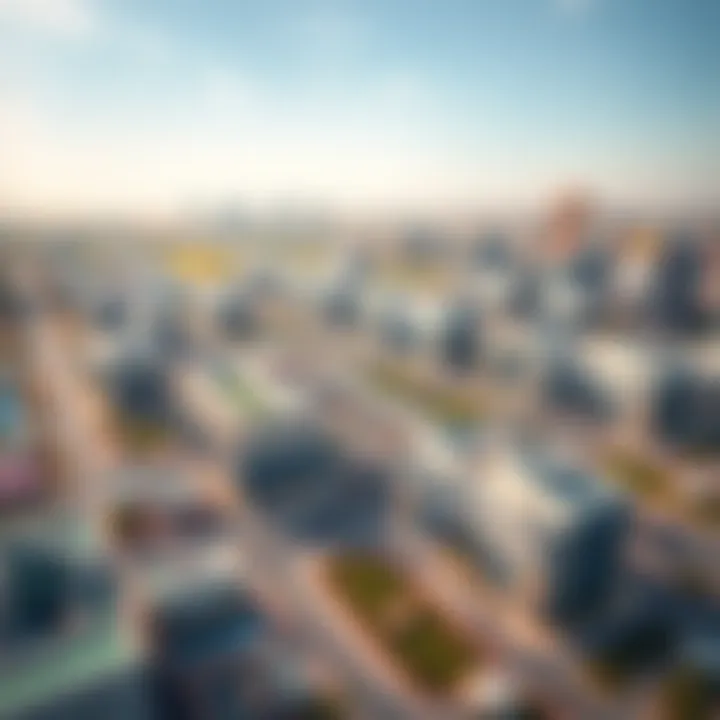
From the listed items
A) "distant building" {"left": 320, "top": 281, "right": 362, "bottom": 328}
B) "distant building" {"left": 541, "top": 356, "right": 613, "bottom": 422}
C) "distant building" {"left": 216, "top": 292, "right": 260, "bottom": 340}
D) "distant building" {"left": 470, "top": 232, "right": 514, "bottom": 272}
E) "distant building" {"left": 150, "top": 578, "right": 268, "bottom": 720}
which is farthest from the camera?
"distant building" {"left": 470, "top": 232, "right": 514, "bottom": 272}

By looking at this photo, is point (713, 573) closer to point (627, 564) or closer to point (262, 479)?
point (627, 564)

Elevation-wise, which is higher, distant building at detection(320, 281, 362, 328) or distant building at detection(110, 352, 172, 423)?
distant building at detection(320, 281, 362, 328)

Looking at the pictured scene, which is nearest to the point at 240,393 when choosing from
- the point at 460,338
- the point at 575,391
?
the point at 460,338

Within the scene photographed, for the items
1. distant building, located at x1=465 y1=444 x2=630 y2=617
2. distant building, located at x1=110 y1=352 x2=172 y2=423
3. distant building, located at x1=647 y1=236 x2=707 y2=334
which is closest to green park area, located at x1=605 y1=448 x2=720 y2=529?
distant building, located at x1=465 y1=444 x2=630 y2=617

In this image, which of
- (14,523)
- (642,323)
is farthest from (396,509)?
(642,323)

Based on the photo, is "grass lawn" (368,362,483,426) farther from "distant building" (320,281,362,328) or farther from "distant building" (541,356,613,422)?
"distant building" (541,356,613,422)

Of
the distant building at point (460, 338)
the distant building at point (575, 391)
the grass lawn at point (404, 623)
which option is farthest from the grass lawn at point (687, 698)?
the distant building at point (460, 338)
